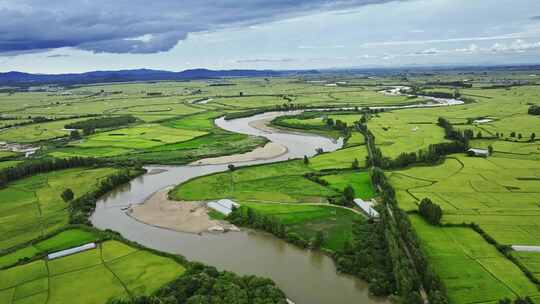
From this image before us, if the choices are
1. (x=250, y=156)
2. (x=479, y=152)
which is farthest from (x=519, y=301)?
(x=250, y=156)

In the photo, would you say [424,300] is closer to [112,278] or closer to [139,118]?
[112,278]

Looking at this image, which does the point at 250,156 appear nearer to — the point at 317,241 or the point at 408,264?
the point at 317,241

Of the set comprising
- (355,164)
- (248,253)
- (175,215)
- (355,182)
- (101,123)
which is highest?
(101,123)

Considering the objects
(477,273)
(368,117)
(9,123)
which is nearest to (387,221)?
(477,273)

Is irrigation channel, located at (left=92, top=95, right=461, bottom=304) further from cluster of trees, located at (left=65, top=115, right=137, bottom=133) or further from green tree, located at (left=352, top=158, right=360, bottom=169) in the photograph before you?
cluster of trees, located at (left=65, top=115, right=137, bottom=133)

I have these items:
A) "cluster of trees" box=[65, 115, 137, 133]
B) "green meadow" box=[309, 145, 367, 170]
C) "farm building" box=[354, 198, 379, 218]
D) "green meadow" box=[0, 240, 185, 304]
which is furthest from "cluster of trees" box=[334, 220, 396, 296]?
"cluster of trees" box=[65, 115, 137, 133]

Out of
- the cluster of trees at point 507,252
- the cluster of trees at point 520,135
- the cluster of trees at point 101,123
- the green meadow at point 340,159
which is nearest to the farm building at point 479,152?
the cluster of trees at point 520,135
